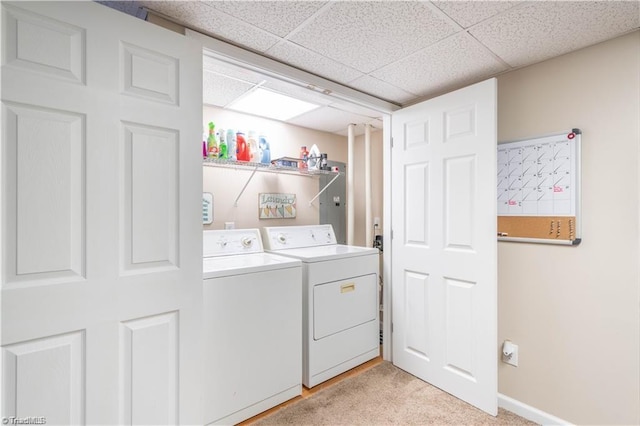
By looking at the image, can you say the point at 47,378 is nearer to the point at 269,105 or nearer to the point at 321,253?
the point at 321,253

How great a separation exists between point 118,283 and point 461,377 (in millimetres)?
2055

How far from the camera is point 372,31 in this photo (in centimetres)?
148

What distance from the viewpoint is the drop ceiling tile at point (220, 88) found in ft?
6.56

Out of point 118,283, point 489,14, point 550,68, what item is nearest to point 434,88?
point 550,68

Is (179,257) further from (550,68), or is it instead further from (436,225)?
(550,68)

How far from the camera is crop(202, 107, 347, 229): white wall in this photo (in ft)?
8.00

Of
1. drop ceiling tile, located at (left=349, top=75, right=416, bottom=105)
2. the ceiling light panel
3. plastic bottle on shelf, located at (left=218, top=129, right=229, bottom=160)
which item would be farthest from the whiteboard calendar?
plastic bottle on shelf, located at (left=218, top=129, right=229, bottom=160)

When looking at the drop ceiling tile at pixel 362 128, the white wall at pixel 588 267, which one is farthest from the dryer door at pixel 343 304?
the drop ceiling tile at pixel 362 128

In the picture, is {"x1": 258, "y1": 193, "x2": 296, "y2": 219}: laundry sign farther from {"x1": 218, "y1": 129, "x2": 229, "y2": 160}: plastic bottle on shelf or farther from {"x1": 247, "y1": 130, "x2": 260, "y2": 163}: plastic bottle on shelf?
{"x1": 218, "y1": 129, "x2": 229, "y2": 160}: plastic bottle on shelf

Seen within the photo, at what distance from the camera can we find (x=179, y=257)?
1327 millimetres

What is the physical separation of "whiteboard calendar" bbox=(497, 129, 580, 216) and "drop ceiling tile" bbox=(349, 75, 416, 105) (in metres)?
0.81

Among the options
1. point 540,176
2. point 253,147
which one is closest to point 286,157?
point 253,147

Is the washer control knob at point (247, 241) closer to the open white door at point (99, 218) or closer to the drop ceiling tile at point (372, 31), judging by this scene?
the open white door at point (99, 218)

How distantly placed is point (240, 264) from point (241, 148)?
0.96 metres
